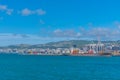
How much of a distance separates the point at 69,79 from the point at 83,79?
3.00 m

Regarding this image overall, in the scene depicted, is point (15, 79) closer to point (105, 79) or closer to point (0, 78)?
point (0, 78)

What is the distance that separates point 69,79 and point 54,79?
9.74ft

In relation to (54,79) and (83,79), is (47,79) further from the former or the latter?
(83,79)

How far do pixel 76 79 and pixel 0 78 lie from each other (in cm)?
1421

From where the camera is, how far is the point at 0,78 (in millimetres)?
64000

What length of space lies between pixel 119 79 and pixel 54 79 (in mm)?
12311

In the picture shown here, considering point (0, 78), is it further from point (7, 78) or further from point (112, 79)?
point (112, 79)

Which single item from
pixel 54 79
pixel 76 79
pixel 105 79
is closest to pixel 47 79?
pixel 54 79

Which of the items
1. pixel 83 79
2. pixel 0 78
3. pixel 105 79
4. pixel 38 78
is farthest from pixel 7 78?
pixel 105 79

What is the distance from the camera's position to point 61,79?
62.8 meters

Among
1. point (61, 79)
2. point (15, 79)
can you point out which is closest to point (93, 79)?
point (61, 79)

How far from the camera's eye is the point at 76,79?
62.2 meters

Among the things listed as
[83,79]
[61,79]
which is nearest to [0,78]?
[61,79]

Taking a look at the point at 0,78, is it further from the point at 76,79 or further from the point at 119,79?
the point at 119,79
